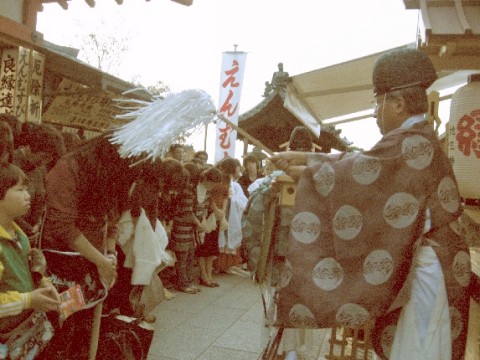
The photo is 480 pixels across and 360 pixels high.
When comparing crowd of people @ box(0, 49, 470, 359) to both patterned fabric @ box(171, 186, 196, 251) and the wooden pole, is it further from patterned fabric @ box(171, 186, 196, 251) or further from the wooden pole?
patterned fabric @ box(171, 186, 196, 251)

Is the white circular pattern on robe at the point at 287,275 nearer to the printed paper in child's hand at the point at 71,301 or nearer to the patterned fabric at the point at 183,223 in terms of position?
the printed paper in child's hand at the point at 71,301

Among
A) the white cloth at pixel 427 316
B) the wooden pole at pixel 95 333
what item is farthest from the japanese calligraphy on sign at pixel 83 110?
the white cloth at pixel 427 316

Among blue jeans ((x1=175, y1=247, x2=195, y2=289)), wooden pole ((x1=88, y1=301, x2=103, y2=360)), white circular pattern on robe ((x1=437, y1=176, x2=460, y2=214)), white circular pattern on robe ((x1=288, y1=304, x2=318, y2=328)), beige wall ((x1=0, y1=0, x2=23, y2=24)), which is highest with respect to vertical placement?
beige wall ((x1=0, y1=0, x2=23, y2=24))

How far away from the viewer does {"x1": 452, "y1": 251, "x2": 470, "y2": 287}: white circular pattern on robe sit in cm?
237

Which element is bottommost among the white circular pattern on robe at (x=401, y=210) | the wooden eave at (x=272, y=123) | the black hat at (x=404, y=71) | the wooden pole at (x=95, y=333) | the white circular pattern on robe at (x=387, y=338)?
the wooden pole at (x=95, y=333)

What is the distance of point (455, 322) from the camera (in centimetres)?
237

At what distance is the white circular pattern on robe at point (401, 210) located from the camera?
7.55 ft

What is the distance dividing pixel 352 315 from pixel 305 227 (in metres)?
0.45

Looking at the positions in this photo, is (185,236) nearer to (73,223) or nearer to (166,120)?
(73,223)

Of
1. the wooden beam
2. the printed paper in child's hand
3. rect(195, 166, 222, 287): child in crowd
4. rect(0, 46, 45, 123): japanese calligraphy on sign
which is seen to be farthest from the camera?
rect(195, 166, 222, 287): child in crowd

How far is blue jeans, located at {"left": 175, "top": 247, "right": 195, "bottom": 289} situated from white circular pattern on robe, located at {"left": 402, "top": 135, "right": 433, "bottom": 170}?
617 centimetres

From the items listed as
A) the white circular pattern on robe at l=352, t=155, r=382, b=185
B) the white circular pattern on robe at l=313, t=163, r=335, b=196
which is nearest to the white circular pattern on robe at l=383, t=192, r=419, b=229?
the white circular pattern on robe at l=352, t=155, r=382, b=185

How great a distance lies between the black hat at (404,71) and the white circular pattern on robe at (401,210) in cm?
55

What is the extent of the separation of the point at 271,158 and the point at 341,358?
2.88m
